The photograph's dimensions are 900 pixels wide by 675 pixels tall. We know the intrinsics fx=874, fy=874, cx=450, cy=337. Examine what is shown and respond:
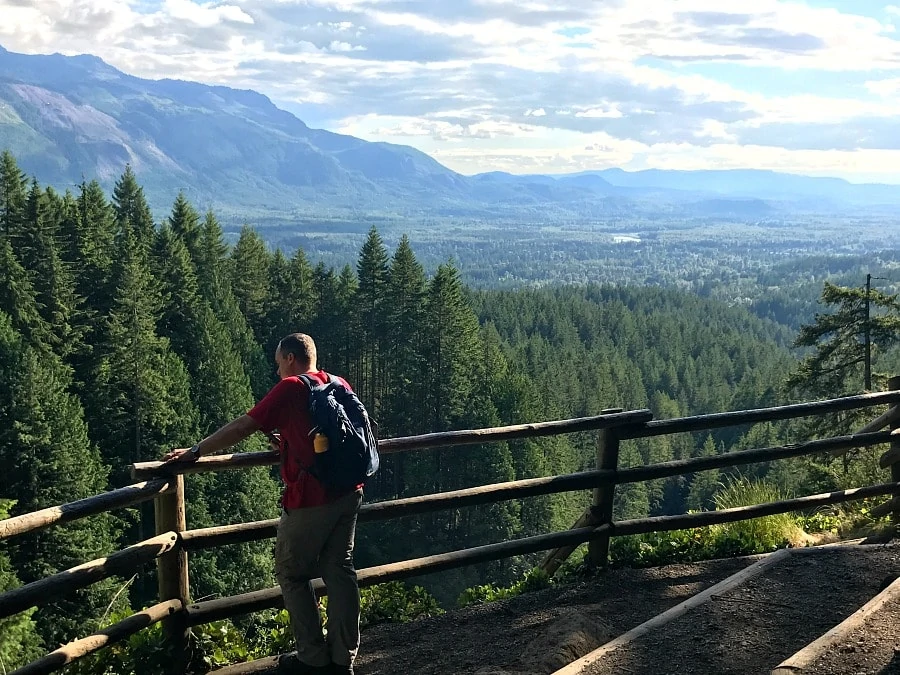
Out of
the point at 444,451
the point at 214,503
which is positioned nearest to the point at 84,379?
the point at 214,503

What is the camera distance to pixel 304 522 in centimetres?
517

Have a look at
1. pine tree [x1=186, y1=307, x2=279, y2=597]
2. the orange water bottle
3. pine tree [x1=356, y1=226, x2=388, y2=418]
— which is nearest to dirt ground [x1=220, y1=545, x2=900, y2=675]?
the orange water bottle

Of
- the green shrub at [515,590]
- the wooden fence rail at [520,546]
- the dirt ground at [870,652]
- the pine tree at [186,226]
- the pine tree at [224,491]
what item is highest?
the pine tree at [186,226]

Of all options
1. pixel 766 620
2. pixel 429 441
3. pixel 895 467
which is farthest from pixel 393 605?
pixel 895 467

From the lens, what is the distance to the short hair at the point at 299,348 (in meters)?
5.26

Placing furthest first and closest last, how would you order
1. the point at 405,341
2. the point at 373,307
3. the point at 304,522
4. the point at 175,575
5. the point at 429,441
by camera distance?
the point at 373,307
the point at 405,341
the point at 429,441
the point at 175,575
the point at 304,522

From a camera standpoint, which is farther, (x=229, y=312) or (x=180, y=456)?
(x=229, y=312)

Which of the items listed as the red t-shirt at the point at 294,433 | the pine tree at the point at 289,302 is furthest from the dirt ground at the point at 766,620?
the pine tree at the point at 289,302

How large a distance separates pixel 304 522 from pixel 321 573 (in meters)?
0.41

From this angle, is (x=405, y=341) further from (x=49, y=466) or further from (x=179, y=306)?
(x=49, y=466)

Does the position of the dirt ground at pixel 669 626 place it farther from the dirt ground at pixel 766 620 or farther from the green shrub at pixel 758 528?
the green shrub at pixel 758 528

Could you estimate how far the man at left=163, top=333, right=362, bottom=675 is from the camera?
200 inches

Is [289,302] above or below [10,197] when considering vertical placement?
below

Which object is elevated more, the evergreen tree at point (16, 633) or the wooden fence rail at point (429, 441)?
the wooden fence rail at point (429, 441)
